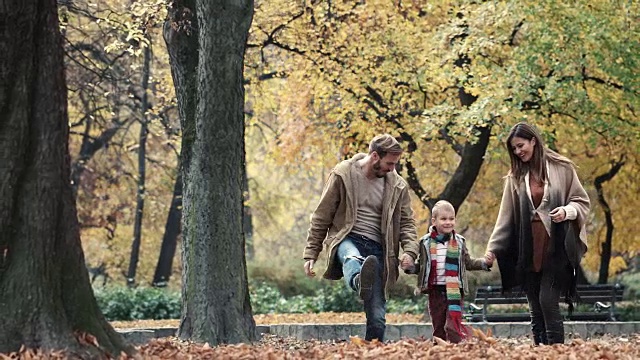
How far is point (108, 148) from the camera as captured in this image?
102 feet

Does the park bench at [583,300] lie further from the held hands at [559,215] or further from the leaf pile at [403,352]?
the leaf pile at [403,352]

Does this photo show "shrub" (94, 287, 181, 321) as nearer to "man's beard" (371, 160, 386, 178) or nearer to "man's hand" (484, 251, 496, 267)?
"man's beard" (371, 160, 386, 178)

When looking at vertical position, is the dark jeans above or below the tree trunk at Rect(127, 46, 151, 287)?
below

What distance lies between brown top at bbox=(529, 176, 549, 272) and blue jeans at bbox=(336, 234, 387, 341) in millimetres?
1249

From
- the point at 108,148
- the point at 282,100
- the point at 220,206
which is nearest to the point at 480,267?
the point at 220,206

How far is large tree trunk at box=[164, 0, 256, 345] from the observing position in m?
11.2

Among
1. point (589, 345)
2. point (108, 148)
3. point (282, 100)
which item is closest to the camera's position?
point (589, 345)

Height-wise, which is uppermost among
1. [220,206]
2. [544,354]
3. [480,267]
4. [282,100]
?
[282,100]

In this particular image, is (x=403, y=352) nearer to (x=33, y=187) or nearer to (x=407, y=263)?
(x=407, y=263)

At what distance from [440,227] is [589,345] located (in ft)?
5.04

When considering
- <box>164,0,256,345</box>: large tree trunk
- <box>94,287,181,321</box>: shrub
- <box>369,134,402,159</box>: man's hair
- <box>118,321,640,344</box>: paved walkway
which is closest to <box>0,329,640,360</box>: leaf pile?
<box>369,134,402,159</box>: man's hair

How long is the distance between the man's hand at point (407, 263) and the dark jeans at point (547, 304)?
3.19ft

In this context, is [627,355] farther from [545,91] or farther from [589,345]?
[545,91]

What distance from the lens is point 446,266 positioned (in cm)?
971
